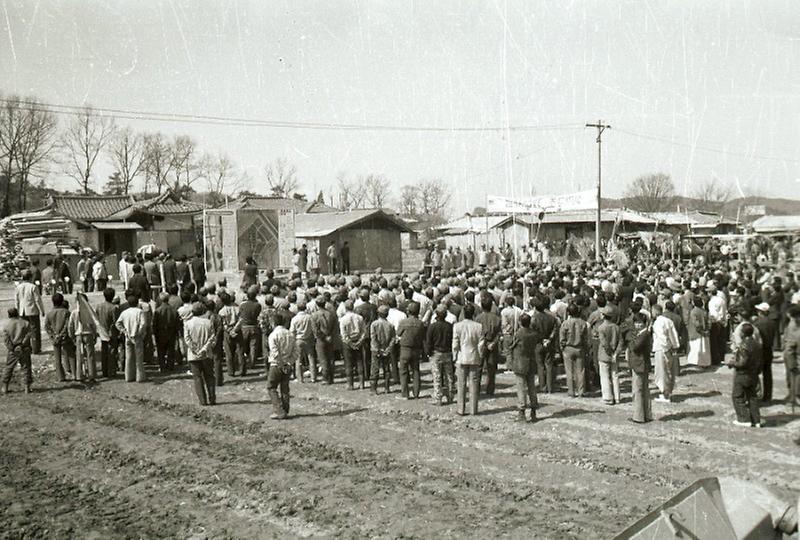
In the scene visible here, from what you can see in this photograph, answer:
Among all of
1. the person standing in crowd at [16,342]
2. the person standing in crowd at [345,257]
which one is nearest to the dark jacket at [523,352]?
the person standing in crowd at [16,342]

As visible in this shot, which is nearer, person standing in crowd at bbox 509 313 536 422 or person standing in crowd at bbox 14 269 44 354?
person standing in crowd at bbox 509 313 536 422

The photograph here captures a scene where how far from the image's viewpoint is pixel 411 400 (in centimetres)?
1205

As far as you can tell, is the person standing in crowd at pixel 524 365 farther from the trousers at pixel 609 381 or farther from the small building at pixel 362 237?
the small building at pixel 362 237

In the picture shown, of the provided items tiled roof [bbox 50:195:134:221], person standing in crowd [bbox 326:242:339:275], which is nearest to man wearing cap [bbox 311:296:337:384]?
person standing in crowd [bbox 326:242:339:275]

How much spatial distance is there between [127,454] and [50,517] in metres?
1.97

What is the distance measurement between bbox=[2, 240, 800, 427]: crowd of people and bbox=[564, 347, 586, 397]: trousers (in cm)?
2

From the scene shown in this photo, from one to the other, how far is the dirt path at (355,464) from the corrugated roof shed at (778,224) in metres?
2.77

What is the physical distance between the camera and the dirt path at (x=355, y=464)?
696 centimetres

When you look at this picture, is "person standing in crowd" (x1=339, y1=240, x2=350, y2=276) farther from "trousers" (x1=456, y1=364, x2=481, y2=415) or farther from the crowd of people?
"trousers" (x1=456, y1=364, x2=481, y2=415)

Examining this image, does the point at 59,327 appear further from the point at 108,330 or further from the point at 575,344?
the point at 575,344

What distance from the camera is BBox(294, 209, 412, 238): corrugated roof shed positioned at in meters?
33.0

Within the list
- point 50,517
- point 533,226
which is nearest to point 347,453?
point 50,517

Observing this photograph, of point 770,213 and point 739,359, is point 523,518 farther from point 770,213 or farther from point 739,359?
point 770,213

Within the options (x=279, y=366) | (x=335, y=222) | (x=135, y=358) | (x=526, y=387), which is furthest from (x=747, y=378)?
(x=335, y=222)
